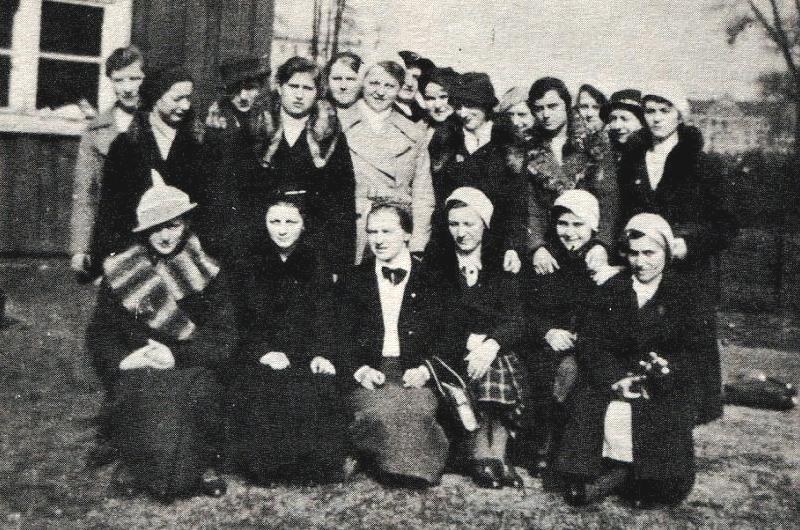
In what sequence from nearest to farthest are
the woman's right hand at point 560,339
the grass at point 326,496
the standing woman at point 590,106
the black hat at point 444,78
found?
the grass at point 326,496
the woman's right hand at point 560,339
the black hat at point 444,78
the standing woman at point 590,106

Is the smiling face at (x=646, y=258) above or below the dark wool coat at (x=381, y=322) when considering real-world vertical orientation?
above

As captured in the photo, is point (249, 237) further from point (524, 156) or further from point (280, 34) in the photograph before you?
point (280, 34)

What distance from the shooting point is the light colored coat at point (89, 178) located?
3.83 metres

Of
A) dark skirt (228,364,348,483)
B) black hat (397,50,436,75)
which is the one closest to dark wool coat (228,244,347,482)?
dark skirt (228,364,348,483)

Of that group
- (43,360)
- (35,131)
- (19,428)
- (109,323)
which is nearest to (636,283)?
(109,323)

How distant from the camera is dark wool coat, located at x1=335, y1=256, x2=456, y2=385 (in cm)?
358

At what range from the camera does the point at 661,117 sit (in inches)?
153

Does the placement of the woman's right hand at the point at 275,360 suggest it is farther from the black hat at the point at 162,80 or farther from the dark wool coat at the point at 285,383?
the black hat at the point at 162,80

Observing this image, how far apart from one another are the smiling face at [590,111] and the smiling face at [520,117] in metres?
0.44

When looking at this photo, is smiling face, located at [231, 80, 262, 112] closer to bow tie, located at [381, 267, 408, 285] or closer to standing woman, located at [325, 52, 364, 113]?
standing woman, located at [325, 52, 364, 113]

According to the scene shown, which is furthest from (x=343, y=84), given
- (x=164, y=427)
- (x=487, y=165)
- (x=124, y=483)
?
(x=124, y=483)

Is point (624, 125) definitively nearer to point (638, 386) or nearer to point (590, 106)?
point (590, 106)

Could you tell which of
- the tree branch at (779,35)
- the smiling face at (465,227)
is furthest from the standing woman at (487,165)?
the tree branch at (779,35)

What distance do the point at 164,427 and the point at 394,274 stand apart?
1.15 meters
